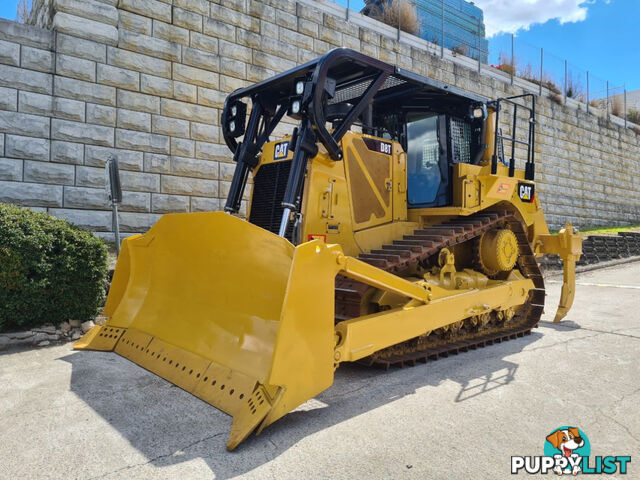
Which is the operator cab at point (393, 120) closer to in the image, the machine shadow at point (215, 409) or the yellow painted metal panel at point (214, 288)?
the yellow painted metal panel at point (214, 288)

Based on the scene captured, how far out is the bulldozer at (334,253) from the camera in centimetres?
316

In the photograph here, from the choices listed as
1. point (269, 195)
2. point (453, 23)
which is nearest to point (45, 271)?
point (269, 195)

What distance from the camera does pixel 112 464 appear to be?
253cm

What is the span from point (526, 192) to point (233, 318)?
15.4 ft

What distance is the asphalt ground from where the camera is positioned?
8.31ft

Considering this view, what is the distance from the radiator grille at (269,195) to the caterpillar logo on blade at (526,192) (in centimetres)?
341

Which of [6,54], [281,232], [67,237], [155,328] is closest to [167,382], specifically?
[155,328]

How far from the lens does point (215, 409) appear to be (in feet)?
10.9

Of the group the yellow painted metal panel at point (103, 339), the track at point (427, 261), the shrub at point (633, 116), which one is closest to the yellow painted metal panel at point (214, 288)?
the yellow painted metal panel at point (103, 339)

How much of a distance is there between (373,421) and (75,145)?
253 inches

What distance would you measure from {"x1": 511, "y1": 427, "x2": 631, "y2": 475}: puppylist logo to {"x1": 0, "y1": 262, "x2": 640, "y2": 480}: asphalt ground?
0.17 ft

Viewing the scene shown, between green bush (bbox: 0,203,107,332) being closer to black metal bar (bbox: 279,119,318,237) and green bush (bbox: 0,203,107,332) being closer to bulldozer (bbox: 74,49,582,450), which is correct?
bulldozer (bbox: 74,49,582,450)

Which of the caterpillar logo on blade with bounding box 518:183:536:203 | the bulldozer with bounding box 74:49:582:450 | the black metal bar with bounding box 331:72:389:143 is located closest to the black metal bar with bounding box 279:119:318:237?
the bulldozer with bounding box 74:49:582:450

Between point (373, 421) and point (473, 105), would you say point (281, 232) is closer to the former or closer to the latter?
point (373, 421)
